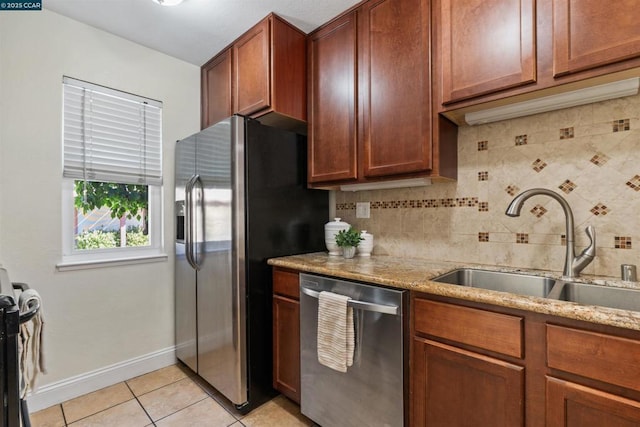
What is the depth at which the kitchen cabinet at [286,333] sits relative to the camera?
1.81m

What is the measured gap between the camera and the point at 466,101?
58.1 inches

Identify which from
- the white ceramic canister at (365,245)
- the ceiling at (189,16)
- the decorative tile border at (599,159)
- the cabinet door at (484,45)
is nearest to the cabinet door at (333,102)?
the ceiling at (189,16)

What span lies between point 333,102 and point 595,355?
69.2 inches

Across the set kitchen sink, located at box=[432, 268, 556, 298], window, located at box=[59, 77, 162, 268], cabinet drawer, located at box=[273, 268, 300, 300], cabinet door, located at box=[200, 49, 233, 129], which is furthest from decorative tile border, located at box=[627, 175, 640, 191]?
window, located at box=[59, 77, 162, 268]

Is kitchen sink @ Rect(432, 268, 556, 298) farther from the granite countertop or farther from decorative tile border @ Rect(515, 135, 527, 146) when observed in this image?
decorative tile border @ Rect(515, 135, 527, 146)

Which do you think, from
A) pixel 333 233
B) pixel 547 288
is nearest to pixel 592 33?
pixel 547 288

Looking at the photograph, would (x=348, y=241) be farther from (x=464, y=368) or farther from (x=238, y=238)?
(x=464, y=368)

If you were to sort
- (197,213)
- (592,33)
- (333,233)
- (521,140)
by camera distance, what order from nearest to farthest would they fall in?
(592,33)
(521,140)
(197,213)
(333,233)

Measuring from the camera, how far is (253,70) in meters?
2.13

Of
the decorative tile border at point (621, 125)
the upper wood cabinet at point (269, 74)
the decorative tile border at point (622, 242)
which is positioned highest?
the upper wood cabinet at point (269, 74)

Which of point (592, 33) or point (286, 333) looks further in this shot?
point (286, 333)

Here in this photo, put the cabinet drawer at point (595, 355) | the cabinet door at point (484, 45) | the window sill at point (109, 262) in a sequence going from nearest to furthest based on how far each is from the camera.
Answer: the cabinet drawer at point (595, 355) → the cabinet door at point (484, 45) → the window sill at point (109, 262)

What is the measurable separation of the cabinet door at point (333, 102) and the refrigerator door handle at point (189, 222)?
0.84 metres

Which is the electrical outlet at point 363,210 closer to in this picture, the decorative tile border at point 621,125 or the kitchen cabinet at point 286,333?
the kitchen cabinet at point 286,333
